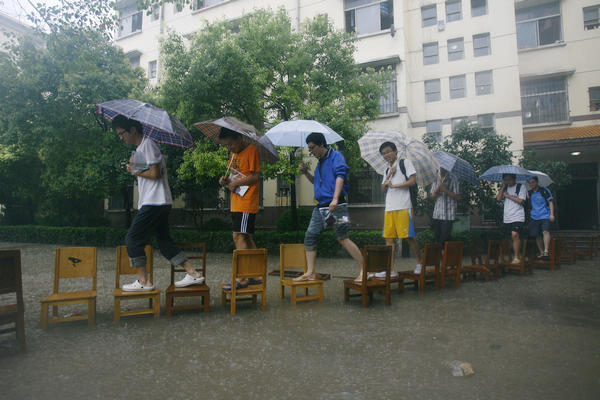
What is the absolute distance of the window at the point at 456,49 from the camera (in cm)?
1719

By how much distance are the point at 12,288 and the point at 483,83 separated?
18.5 metres

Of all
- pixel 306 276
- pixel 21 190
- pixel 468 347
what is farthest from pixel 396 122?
pixel 21 190

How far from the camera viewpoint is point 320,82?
11508 millimetres

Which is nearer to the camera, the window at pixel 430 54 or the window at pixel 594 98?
the window at pixel 594 98

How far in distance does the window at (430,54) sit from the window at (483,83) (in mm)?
2068

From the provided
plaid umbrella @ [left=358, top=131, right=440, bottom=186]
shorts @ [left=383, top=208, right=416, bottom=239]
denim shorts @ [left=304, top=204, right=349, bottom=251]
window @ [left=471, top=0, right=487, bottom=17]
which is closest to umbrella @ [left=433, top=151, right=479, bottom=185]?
plaid umbrella @ [left=358, top=131, right=440, bottom=186]

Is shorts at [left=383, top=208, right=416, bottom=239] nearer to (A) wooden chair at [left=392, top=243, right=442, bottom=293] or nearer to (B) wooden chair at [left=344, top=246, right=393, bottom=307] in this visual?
(A) wooden chair at [left=392, top=243, right=442, bottom=293]

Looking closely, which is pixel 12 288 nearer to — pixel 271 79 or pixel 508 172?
pixel 508 172

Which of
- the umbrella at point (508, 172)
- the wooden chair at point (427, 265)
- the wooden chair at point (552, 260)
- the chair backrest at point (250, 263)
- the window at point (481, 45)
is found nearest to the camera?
the chair backrest at point (250, 263)

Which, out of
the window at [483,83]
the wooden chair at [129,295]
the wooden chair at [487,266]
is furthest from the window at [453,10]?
the wooden chair at [129,295]

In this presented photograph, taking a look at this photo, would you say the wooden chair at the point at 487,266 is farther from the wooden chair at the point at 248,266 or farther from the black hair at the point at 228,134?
the black hair at the point at 228,134

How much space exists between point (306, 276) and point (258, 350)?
5.79 ft

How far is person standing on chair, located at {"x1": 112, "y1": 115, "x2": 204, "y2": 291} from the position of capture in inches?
154

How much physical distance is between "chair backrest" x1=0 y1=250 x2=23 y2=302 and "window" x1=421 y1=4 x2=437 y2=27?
754 inches
